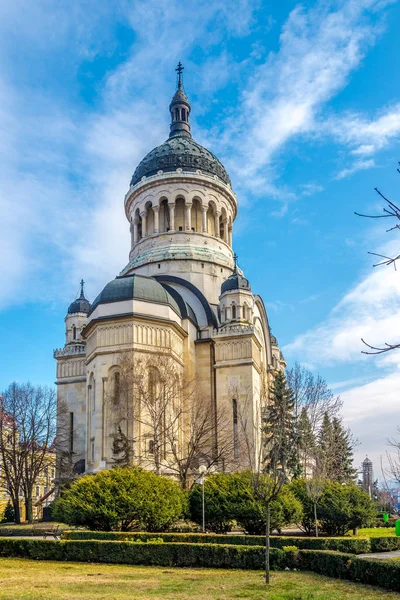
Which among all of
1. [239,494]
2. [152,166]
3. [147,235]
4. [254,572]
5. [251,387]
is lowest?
[254,572]

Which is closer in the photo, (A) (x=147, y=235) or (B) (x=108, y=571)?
(B) (x=108, y=571)

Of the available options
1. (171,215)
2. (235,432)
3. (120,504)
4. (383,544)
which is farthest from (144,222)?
(383,544)

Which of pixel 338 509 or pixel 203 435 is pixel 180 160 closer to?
pixel 203 435

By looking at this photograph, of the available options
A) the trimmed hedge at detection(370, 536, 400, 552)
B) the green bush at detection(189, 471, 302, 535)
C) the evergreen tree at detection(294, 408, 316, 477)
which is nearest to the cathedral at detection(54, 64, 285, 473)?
the evergreen tree at detection(294, 408, 316, 477)

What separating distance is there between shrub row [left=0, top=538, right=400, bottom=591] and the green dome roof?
17.9m

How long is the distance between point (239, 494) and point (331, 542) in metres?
5.77

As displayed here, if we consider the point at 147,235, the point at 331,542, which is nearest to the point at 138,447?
the point at 331,542

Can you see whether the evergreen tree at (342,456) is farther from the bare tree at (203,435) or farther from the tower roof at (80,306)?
the tower roof at (80,306)

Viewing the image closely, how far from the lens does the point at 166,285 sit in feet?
132

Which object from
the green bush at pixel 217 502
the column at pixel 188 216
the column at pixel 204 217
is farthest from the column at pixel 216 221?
the green bush at pixel 217 502

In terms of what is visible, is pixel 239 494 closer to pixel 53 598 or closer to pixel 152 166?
pixel 53 598

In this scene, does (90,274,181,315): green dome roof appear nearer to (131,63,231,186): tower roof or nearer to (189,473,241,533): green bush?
(189,473,241,533): green bush

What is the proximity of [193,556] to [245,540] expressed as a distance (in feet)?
7.88

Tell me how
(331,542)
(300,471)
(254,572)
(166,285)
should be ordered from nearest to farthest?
(254,572) → (331,542) → (300,471) → (166,285)
